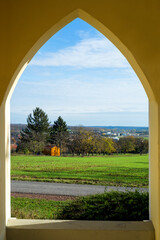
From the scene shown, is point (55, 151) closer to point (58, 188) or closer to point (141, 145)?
point (58, 188)

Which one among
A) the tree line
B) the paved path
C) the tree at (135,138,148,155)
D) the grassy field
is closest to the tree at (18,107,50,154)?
the tree line

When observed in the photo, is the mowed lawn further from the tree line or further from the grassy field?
the grassy field

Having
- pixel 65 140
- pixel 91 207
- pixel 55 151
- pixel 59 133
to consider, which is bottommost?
pixel 91 207

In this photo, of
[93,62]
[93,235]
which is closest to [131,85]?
[93,62]

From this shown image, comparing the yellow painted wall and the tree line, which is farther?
the tree line

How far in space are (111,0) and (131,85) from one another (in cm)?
160

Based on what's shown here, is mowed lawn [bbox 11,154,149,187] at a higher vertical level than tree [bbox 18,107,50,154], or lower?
lower

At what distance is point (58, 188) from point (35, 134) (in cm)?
82

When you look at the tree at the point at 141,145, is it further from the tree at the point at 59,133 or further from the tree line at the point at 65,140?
the tree at the point at 59,133

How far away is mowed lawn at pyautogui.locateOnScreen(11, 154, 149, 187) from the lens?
10.2 ft

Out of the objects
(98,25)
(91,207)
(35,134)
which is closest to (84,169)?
(91,207)

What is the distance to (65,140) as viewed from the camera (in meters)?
3.22

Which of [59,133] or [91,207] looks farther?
[59,133]

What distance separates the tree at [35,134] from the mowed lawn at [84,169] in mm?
143
